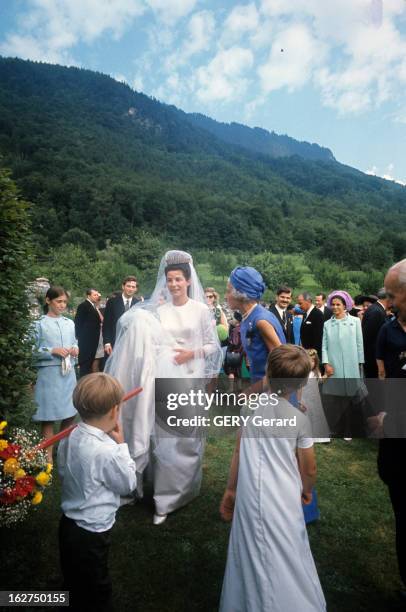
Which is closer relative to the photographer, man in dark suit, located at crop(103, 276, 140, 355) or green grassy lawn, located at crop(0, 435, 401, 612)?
green grassy lawn, located at crop(0, 435, 401, 612)

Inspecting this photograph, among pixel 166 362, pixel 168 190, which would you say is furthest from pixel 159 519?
pixel 168 190

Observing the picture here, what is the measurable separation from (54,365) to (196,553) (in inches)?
105

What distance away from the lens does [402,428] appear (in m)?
2.77

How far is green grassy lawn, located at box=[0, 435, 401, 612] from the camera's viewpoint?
9.87 ft

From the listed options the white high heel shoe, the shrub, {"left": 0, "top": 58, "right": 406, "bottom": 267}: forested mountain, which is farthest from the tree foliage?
the shrub

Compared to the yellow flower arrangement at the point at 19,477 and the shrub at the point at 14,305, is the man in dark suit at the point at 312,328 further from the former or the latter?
the yellow flower arrangement at the point at 19,477

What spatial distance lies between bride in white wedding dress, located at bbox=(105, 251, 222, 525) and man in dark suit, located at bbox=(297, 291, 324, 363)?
3.32 m

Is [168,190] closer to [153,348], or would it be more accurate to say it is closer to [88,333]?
[88,333]

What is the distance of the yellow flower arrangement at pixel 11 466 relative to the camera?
219 centimetres

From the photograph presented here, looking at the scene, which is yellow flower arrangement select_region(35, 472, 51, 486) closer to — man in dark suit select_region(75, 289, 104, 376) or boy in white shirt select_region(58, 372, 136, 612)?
boy in white shirt select_region(58, 372, 136, 612)

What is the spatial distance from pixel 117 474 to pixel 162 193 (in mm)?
78984

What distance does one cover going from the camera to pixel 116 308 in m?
7.59

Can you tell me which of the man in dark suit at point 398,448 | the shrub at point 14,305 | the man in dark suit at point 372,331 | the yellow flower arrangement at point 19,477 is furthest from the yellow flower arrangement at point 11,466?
the man in dark suit at point 372,331

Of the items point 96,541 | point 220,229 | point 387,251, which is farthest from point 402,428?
point 220,229
